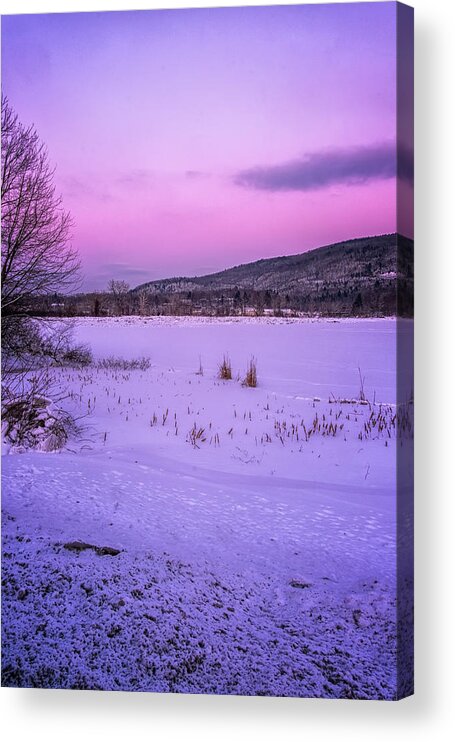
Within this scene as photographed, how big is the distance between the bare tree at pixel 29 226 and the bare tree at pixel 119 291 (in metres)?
0.23

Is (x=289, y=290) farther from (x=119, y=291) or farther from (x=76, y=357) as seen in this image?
(x=76, y=357)

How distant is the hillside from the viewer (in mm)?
3850

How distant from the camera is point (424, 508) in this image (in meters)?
3.90

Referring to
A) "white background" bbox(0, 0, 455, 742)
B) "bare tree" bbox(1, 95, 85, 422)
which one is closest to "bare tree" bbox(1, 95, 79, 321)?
"bare tree" bbox(1, 95, 85, 422)

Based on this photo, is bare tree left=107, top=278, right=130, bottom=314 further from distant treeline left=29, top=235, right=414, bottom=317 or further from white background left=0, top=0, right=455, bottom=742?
white background left=0, top=0, right=455, bottom=742

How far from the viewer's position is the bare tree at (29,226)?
416 centimetres

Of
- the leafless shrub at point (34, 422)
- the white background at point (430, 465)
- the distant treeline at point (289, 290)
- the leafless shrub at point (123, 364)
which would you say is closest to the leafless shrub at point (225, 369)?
Answer: the distant treeline at point (289, 290)

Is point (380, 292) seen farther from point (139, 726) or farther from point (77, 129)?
point (139, 726)

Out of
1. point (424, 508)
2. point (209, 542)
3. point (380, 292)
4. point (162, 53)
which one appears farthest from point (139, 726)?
point (162, 53)

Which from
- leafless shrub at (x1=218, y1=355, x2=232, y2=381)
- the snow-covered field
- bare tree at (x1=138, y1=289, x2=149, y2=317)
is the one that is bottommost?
the snow-covered field

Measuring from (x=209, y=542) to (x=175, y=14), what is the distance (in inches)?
111

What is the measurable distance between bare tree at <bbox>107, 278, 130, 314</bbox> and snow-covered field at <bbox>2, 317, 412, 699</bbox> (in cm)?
51

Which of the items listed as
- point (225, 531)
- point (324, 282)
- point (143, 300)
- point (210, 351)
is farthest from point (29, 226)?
point (225, 531)

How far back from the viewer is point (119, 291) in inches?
167
